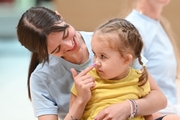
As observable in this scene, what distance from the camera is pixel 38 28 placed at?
1.34m

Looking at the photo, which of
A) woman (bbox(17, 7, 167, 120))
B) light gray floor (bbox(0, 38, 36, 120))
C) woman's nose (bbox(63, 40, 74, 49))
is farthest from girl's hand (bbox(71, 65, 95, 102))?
light gray floor (bbox(0, 38, 36, 120))

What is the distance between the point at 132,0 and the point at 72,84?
672 mm

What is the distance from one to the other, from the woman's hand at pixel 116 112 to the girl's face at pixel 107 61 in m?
0.11

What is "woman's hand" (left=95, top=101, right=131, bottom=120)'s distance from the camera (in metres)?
1.32

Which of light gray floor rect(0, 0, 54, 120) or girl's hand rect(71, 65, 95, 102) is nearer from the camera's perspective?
girl's hand rect(71, 65, 95, 102)

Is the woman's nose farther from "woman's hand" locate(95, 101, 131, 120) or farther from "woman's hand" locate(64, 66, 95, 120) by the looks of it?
"woman's hand" locate(95, 101, 131, 120)

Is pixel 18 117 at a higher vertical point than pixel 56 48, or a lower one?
lower

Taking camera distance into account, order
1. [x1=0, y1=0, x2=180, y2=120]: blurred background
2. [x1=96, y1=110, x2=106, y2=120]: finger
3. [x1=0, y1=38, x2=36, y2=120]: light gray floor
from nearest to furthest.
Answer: [x1=96, y1=110, x2=106, y2=120]: finger, [x1=0, y1=0, x2=180, y2=120]: blurred background, [x1=0, y1=38, x2=36, y2=120]: light gray floor

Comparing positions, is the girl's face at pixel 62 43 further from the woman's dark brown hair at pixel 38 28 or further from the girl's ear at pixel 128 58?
the girl's ear at pixel 128 58

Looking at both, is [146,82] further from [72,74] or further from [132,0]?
[132,0]

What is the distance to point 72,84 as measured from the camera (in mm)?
1533

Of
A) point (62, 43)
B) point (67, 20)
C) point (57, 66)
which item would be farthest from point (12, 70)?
point (62, 43)

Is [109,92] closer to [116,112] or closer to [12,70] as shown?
[116,112]

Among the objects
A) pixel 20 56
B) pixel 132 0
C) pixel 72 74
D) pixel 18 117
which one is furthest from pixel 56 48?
pixel 20 56
